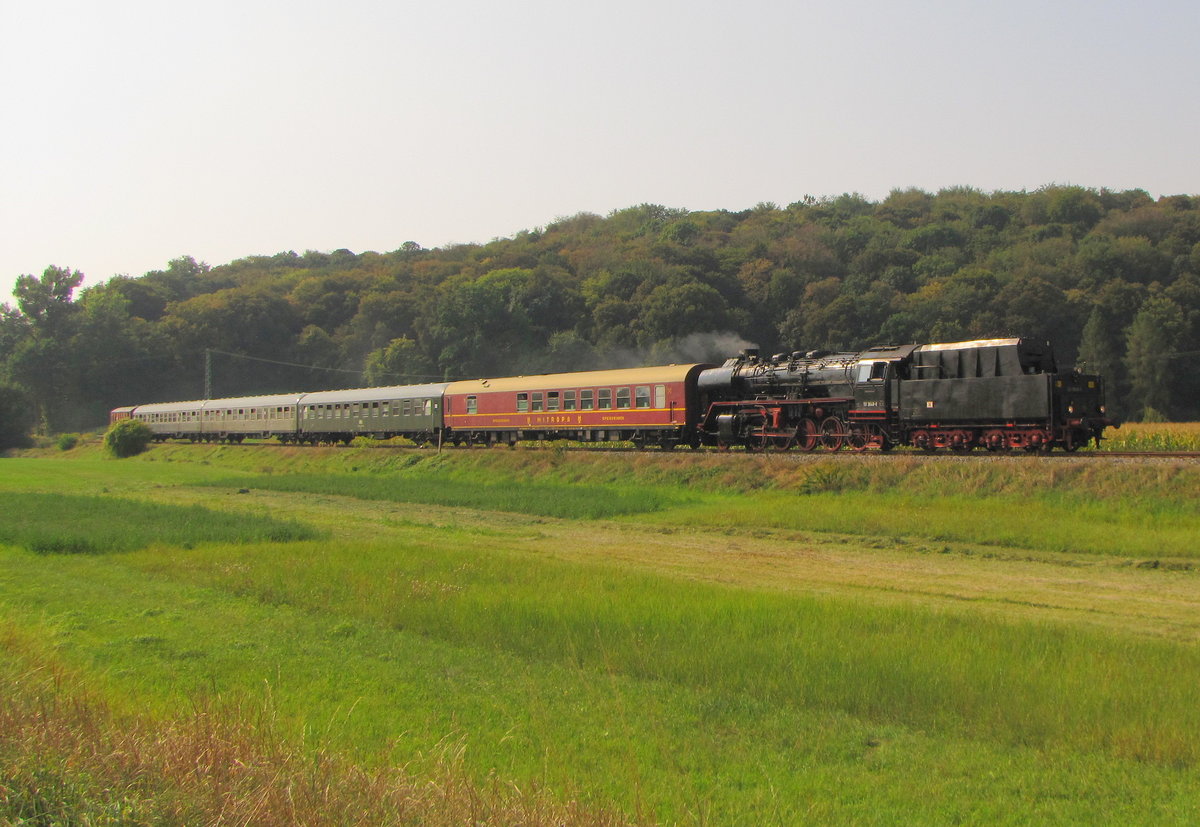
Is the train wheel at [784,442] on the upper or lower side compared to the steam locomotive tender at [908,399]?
lower

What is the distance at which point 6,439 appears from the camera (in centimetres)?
7400

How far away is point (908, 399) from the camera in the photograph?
2836 cm

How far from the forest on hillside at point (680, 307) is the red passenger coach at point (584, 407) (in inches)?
676

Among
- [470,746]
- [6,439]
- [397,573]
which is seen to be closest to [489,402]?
[397,573]

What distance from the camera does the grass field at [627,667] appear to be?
612cm

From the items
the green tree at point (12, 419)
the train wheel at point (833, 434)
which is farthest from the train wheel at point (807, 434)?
the green tree at point (12, 419)

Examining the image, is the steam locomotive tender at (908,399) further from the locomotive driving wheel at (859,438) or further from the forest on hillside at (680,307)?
the forest on hillside at (680,307)

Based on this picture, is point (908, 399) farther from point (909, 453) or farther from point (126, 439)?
point (126, 439)

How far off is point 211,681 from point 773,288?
228 ft

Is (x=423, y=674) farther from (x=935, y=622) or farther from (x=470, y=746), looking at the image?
(x=935, y=622)

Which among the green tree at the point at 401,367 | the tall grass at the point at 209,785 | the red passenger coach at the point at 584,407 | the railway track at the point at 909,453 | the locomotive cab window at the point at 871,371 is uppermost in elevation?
the green tree at the point at 401,367

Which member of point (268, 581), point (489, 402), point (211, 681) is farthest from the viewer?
point (489, 402)

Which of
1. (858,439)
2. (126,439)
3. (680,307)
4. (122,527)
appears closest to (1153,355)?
(680,307)

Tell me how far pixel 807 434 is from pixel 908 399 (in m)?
4.50
